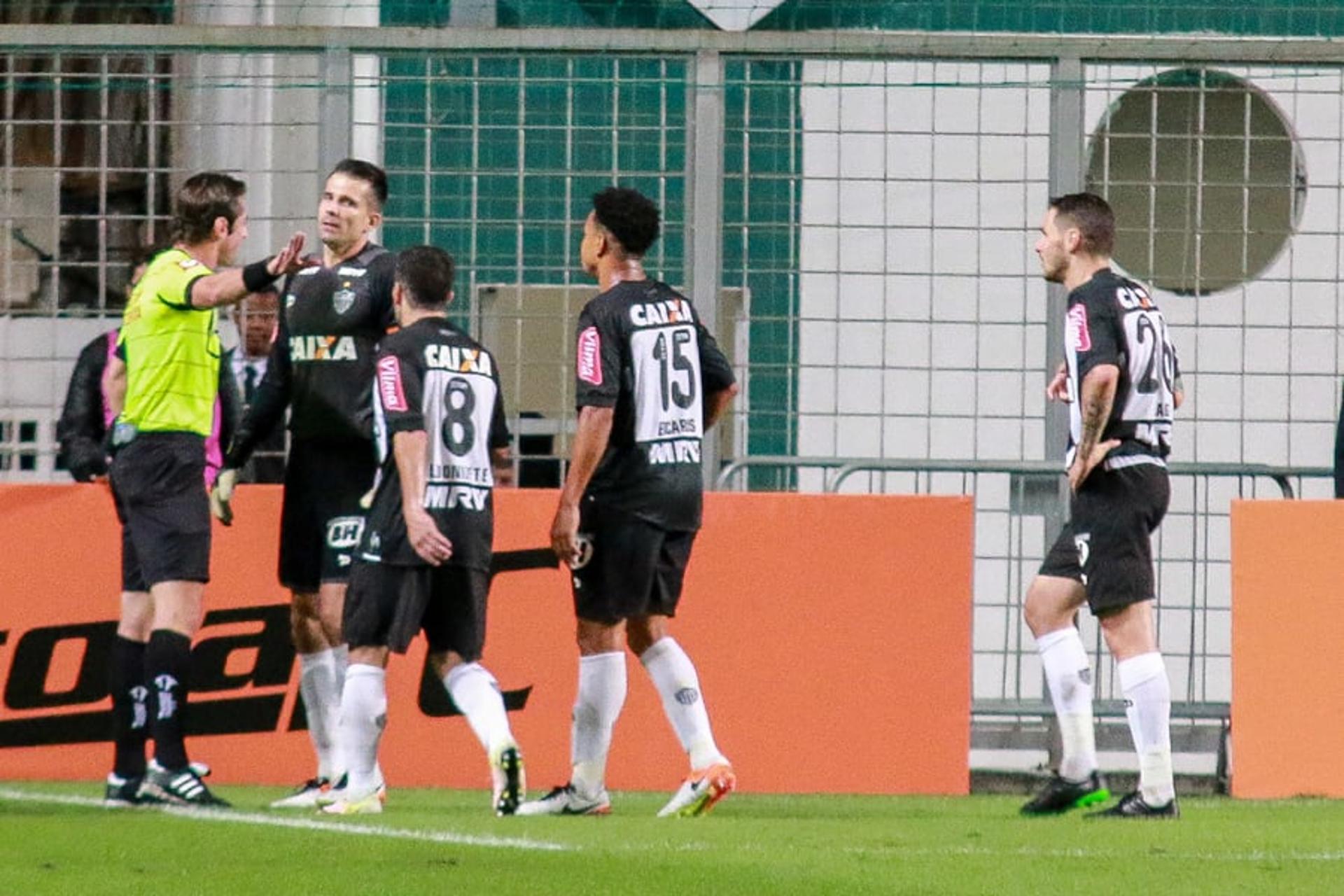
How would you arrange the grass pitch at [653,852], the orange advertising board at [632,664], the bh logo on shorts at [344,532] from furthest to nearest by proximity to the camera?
1. the orange advertising board at [632,664]
2. the bh logo on shorts at [344,532]
3. the grass pitch at [653,852]

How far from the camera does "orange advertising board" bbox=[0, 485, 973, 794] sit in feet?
31.6

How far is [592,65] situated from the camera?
10.4 metres

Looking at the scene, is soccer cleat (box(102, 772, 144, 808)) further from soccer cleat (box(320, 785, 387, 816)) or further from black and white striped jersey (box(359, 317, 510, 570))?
black and white striped jersey (box(359, 317, 510, 570))

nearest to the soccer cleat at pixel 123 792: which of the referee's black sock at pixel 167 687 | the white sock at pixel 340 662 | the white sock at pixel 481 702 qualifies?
the referee's black sock at pixel 167 687

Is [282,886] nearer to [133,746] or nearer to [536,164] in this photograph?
[133,746]

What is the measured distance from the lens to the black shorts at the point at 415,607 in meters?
7.75

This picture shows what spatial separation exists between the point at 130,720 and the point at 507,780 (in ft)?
4.26

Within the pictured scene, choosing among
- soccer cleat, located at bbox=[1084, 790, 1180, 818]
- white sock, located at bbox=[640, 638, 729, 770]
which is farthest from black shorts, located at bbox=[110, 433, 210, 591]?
soccer cleat, located at bbox=[1084, 790, 1180, 818]

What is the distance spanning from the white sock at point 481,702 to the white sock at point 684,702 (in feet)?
2.14

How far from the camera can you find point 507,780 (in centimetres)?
771

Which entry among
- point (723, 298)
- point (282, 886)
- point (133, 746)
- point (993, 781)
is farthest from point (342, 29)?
point (282, 886)

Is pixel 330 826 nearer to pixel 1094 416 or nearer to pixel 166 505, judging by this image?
pixel 166 505

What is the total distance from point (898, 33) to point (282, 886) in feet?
17.0

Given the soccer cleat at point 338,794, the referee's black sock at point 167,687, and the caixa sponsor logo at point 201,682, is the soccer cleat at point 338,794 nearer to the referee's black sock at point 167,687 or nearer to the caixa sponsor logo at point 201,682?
the referee's black sock at point 167,687
